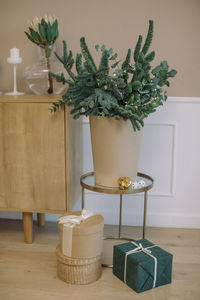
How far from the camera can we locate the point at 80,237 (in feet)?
5.67

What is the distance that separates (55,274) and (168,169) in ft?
3.42

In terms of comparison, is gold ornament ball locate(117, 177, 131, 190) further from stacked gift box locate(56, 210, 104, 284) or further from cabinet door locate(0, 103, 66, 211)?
cabinet door locate(0, 103, 66, 211)

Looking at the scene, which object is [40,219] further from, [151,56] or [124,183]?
[151,56]

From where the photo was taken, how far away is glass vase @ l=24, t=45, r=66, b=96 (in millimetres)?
2188

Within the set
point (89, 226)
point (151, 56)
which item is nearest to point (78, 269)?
point (89, 226)

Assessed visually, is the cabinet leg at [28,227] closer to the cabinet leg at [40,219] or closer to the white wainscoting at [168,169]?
the cabinet leg at [40,219]

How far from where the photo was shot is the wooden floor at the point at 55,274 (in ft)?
5.61

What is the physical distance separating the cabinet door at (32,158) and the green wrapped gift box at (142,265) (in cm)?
49

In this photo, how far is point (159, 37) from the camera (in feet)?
7.60

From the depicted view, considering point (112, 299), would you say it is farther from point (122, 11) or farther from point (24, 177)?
point (122, 11)

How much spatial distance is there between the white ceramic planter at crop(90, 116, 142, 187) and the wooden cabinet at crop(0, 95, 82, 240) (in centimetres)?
Result: 21

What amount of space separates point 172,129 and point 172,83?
0.30 m

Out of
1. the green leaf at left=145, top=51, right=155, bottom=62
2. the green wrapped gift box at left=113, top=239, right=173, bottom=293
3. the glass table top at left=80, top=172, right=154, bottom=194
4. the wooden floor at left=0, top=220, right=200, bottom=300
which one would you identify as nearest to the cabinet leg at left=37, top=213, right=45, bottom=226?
the wooden floor at left=0, top=220, right=200, bottom=300

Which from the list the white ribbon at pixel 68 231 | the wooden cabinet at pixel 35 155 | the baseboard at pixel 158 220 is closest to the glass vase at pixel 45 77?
the wooden cabinet at pixel 35 155
